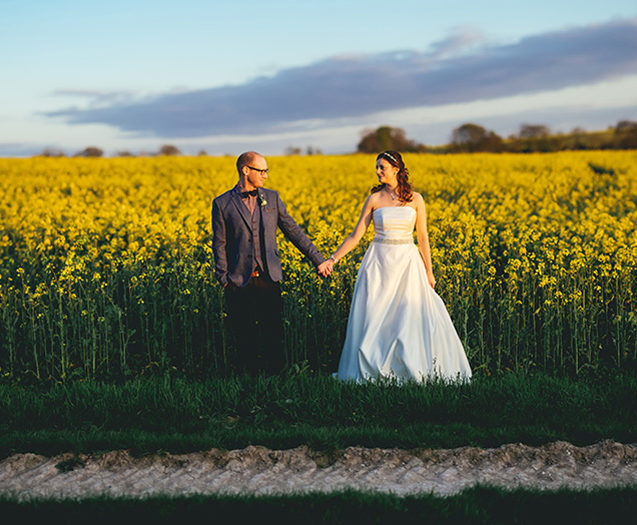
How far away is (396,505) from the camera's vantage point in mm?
4578

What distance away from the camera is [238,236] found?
7.17m

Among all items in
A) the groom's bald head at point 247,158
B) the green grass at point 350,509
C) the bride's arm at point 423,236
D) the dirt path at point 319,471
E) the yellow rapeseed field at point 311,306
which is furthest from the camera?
the yellow rapeseed field at point 311,306

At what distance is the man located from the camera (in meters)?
7.14

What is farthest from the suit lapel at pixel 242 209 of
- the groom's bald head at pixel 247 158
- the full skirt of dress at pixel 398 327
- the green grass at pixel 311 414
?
the green grass at pixel 311 414

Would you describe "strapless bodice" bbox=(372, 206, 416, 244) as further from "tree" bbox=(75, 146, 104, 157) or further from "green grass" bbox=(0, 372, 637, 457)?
"tree" bbox=(75, 146, 104, 157)

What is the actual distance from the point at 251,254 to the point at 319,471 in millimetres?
2597

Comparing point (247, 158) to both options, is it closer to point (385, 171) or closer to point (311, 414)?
point (385, 171)

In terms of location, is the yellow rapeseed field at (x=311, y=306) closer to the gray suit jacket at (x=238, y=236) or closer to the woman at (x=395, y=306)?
the woman at (x=395, y=306)

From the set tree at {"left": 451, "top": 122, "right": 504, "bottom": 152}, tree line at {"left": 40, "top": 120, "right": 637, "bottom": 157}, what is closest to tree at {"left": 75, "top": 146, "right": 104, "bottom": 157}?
tree line at {"left": 40, "top": 120, "right": 637, "bottom": 157}

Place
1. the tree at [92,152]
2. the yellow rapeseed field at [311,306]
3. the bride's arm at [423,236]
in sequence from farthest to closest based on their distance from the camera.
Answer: the tree at [92,152]
the yellow rapeseed field at [311,306]
the bride's arm at [423,236]

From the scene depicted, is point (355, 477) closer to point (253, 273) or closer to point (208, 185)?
point (253, 273)

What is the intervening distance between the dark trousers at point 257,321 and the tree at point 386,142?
2813 cm

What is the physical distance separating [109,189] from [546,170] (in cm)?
1683

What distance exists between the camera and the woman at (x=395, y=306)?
23.8 feet
